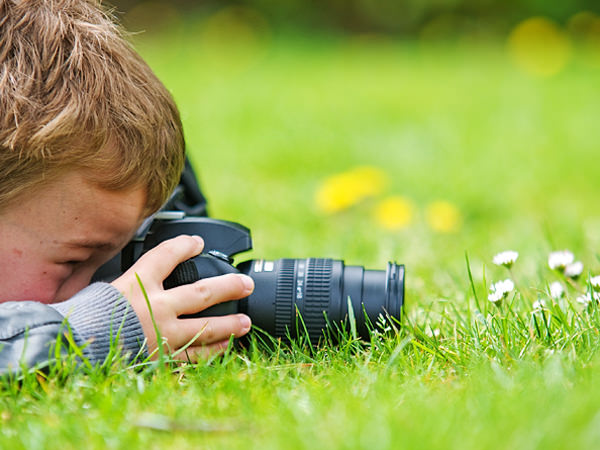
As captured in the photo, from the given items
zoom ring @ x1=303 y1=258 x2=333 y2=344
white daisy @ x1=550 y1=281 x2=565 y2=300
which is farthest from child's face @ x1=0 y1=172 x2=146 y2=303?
white daisy @ x1=550 y1=281 x2=565 y2=300

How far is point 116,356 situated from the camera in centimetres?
145

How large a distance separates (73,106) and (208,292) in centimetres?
46

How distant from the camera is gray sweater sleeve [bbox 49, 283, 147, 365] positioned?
1.49 metres

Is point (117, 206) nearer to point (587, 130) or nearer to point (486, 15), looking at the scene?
point (587, 130)

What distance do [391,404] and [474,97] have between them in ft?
13.7

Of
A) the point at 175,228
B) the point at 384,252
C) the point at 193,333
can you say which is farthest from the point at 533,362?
the point at 384,252

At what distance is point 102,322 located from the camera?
4.98ft

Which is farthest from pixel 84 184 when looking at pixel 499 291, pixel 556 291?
pixel 556 291

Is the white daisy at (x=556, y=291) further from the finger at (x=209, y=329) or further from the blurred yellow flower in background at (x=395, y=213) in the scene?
the blurred yellow flower in background at (x=395, y=213)

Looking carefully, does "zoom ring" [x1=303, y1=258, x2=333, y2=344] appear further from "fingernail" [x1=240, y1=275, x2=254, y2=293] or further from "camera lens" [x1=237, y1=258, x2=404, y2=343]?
"fingernail" [x1=240, y1=275, x2=254, y2=293]

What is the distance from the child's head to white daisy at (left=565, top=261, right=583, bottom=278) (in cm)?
94

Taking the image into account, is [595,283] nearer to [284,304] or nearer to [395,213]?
[284,304]

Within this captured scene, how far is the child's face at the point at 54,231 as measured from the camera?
5.52 ft

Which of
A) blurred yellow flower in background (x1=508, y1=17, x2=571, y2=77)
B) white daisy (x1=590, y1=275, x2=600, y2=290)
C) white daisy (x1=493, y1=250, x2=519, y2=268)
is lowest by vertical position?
white daisy (x1=590, y1=275, x2=600, y2=290)
